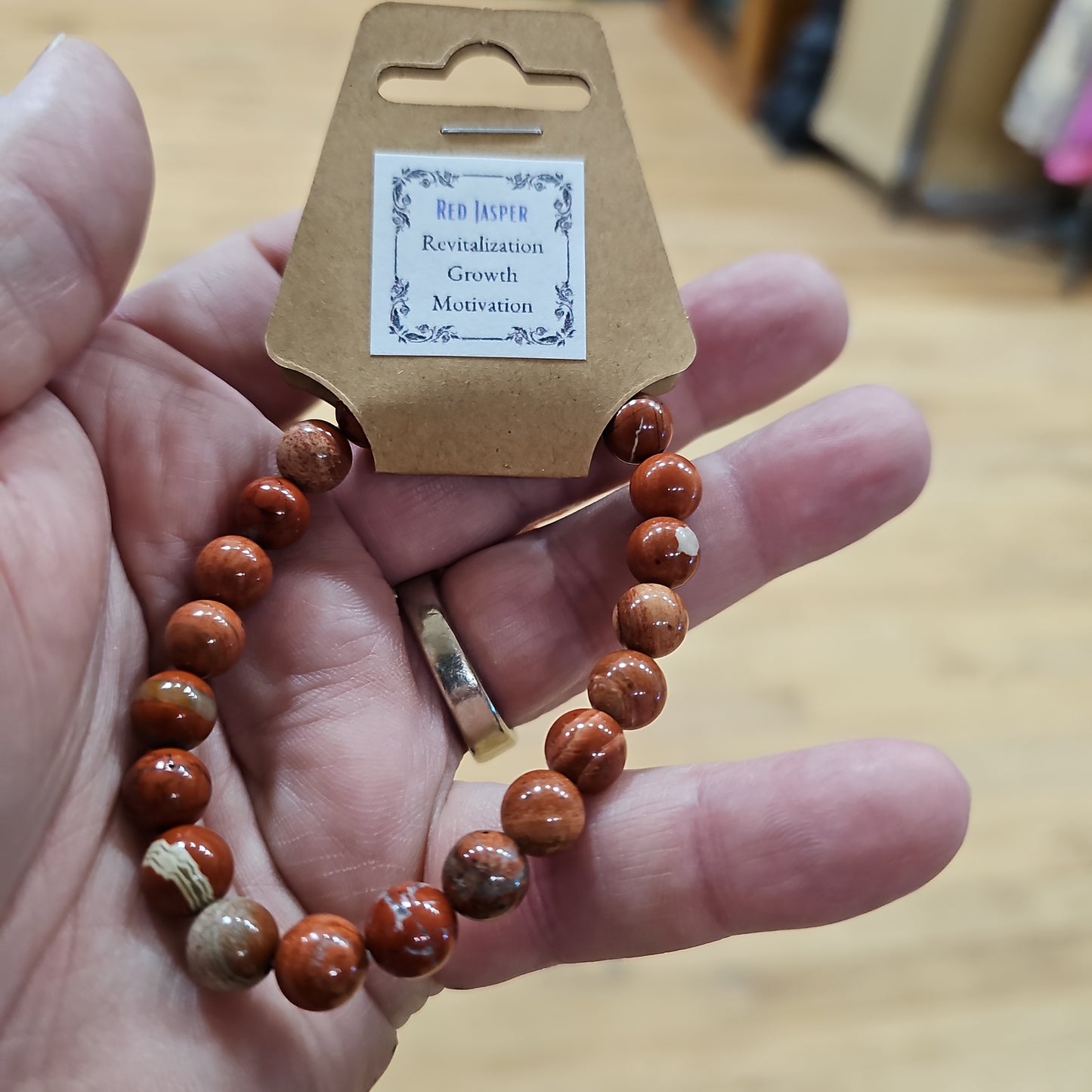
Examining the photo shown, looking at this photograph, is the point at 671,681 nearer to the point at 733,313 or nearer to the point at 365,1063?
the point at 733,313

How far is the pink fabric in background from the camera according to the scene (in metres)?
1.57

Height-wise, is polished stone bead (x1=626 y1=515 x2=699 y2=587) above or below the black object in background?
below

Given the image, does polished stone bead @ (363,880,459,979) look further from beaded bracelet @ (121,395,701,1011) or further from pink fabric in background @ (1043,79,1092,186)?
pink fabric in background @ (1043,79,1092,186)

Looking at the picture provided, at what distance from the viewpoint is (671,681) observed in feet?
3.86

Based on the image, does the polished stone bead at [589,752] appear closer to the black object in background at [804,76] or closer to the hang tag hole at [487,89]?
the hang tag hole at [487,89]

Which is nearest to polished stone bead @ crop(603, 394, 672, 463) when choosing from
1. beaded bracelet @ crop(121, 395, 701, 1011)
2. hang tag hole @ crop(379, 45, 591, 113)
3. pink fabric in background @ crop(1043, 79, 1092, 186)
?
beaded bracelet @ crop(121, 395, 701, 1011)

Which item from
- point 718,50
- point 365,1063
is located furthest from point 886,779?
point 718,50

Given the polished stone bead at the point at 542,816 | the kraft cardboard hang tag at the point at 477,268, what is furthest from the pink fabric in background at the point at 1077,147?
the polished stone bead at the point at 542,816

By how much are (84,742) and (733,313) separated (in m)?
0.63

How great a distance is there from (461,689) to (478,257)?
13.7 inches

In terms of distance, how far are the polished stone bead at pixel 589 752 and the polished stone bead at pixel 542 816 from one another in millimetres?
20

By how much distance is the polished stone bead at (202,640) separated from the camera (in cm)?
73

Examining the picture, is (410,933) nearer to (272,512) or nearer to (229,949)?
(229,949)

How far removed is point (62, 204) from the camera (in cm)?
71
